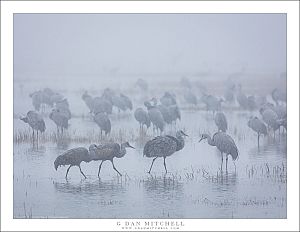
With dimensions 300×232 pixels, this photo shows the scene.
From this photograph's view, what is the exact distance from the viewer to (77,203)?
4.65 meters

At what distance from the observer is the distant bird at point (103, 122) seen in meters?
4.72

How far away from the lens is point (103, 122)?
472 cm

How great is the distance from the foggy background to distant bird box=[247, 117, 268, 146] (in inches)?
12.2

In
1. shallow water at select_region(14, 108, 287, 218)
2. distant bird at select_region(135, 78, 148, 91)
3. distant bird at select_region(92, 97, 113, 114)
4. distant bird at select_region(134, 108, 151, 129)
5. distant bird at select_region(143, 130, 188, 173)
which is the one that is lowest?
shallow water at select_region(14, 108, 287, 218)

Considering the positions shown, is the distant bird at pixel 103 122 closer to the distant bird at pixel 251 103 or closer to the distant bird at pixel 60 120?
the distant bird at pixel 60 120

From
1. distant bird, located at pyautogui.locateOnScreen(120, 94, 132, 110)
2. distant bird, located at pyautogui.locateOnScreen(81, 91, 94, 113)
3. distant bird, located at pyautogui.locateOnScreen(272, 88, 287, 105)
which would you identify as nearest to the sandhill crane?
distant bird, located at pyautogui.locateOnScreen(272, 88, 287, 105)

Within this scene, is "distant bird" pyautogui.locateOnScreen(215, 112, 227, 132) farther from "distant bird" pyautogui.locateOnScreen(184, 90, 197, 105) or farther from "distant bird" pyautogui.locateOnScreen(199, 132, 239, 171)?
"distant bird" pyautogui.locateOnScreen(184, 90, 197, 105)

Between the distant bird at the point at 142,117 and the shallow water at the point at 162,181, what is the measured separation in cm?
4

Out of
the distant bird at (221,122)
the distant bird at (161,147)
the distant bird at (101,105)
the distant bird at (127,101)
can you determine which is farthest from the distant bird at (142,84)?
the distant bird at (221,122)

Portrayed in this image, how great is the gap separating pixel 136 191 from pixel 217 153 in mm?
560

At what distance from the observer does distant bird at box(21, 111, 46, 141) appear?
4.71 meters

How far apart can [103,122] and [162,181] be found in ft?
1.71

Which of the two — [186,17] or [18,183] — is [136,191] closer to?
[18,183]

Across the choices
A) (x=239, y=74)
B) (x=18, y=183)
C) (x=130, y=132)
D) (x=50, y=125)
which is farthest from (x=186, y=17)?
(x=18, y=183)
